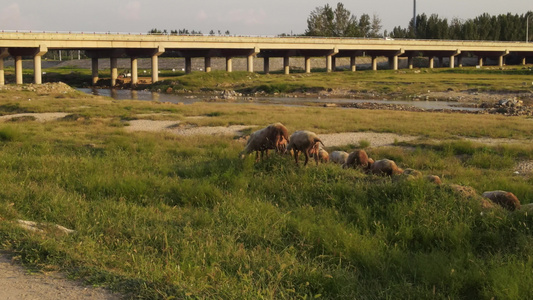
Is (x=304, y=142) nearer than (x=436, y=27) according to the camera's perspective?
Yes

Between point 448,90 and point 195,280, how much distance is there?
55794 mm

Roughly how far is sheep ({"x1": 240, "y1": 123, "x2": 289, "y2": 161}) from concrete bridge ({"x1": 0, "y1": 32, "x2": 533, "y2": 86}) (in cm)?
5312

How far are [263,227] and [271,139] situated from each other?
4458 mm

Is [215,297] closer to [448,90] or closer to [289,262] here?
[289,262]

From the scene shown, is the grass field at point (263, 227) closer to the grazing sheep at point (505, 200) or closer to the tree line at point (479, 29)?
the grazing sheep at point (505, 200)

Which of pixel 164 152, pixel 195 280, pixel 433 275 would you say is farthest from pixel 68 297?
pixel 164 152

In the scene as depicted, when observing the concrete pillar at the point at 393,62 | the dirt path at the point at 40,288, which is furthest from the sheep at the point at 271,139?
the concrete pillar at the point at 393,62

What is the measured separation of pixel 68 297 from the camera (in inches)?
227

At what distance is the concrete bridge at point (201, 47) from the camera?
202ft

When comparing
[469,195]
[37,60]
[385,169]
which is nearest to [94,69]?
[37,60]

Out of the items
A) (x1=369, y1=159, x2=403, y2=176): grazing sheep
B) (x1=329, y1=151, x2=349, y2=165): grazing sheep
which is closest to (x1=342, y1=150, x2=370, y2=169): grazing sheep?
(x1=369, y1=159, x2=403, y2=176): grazing sheep

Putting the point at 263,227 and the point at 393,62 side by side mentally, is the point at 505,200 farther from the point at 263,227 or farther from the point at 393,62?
the point at 393,62

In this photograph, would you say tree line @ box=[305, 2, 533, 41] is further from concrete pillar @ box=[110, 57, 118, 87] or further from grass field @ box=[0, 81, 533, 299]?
grass field @ box=[0, 81, 533, 299]

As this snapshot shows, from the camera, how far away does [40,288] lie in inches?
237
